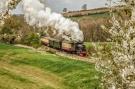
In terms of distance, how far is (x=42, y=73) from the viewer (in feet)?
203

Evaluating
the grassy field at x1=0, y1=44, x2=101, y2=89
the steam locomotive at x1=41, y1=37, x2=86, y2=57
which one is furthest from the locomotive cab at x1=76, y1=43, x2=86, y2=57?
the grassy field at x1=0, y1=44, x2=101, y2=89

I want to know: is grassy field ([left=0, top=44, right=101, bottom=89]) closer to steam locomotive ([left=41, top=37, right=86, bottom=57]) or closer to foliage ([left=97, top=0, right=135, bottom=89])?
steam locomotive ([left=41, top=37, right=86, bottom=57])

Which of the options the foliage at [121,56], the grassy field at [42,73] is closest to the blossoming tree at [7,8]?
the foliage at [121,56]

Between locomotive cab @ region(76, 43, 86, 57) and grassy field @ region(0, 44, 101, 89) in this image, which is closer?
grassy field @ region(0, 44, 101, 89)

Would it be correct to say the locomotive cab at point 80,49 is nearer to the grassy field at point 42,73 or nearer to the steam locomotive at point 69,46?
the steam locomotive at point 69,46

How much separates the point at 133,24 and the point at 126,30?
0.34 metres

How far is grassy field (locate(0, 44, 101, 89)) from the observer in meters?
48.8

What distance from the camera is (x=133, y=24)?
53.2 ft

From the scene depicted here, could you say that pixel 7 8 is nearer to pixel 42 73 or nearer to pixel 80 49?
pixel 42 73

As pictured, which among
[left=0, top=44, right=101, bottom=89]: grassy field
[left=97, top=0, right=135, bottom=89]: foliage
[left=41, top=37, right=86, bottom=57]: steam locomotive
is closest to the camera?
[left=97, top=0, right=135, bottom=89]: foliage

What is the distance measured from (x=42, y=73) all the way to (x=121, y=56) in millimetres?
46387

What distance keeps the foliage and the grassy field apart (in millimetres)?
22344

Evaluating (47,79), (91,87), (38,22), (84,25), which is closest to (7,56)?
(47,79)

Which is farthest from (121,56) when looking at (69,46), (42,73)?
(69,46)
